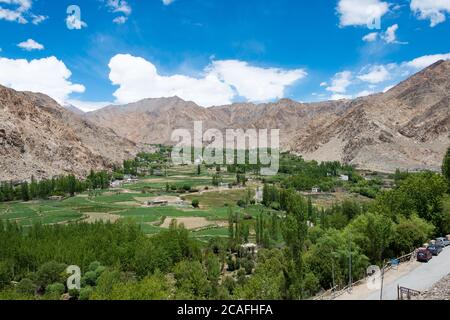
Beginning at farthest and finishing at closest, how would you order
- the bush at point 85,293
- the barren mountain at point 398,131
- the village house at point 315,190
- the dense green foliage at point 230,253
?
the barren mountain at point 398,131 → the village house at point 315,190 → the bush at point 85,293 → the dense green foliage at point 230,253

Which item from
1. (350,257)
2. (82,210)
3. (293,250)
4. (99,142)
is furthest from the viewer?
(99,142)

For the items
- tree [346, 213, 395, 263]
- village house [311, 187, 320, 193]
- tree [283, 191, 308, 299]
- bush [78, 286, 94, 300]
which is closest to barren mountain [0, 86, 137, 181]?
village house [311, 187, 320, 193]

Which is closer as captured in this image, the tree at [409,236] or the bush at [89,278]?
→ the tree at [409,236]

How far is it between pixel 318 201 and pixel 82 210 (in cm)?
4653

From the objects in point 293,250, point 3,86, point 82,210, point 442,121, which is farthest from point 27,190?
point 442,121

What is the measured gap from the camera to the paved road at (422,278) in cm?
1972

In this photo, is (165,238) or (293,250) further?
(165,238)

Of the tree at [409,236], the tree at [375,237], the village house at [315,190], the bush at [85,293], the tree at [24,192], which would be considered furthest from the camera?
the village house at [315,190]

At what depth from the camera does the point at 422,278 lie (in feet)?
70.0

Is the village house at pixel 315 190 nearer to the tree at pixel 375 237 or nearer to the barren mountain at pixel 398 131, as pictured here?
the barren mountain at pixel 398 131

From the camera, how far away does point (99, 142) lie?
164 metres

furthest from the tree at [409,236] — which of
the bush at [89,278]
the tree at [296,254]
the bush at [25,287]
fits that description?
the bush at [25,287]

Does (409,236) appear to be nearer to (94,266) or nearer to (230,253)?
(230,253)
